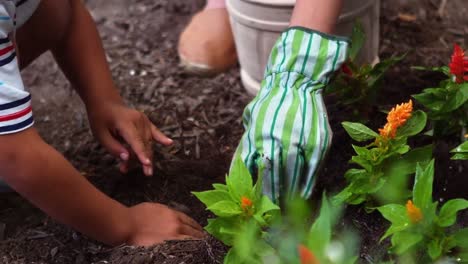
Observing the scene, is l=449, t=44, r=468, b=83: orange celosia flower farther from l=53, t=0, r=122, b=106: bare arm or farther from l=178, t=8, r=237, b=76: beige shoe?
l=178, t=8, r=237, b=76: beige shoe

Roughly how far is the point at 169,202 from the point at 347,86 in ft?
1.59

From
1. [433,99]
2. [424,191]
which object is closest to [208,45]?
[433,99]

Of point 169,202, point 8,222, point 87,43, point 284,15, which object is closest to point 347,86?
point 284,15

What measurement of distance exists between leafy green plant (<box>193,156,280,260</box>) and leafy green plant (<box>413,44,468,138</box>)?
44 centimetres

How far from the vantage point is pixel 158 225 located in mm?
1505

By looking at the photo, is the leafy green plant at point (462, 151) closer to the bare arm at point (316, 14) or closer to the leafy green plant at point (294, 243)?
the leafy green plant at point (294, 243)

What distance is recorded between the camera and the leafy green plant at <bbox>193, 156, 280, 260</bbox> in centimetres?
114

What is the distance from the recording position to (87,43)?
1.72 meters

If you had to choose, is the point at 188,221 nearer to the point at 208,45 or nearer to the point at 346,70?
the point at 346,70

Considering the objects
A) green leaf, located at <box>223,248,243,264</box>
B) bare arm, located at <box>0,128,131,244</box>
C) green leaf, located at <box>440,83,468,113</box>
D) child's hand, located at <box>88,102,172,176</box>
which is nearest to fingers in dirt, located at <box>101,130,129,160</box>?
Answer: child's hand, located at <box>88,102,172,176</box>

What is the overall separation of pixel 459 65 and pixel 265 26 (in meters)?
0.59

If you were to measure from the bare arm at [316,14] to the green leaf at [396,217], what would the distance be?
1.61 ft

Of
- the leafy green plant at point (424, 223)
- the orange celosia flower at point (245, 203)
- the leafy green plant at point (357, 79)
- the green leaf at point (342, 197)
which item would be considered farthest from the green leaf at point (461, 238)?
the leafy green plant at point (357, 79)

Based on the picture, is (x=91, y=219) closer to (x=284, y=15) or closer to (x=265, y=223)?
(x=265, y=223)
